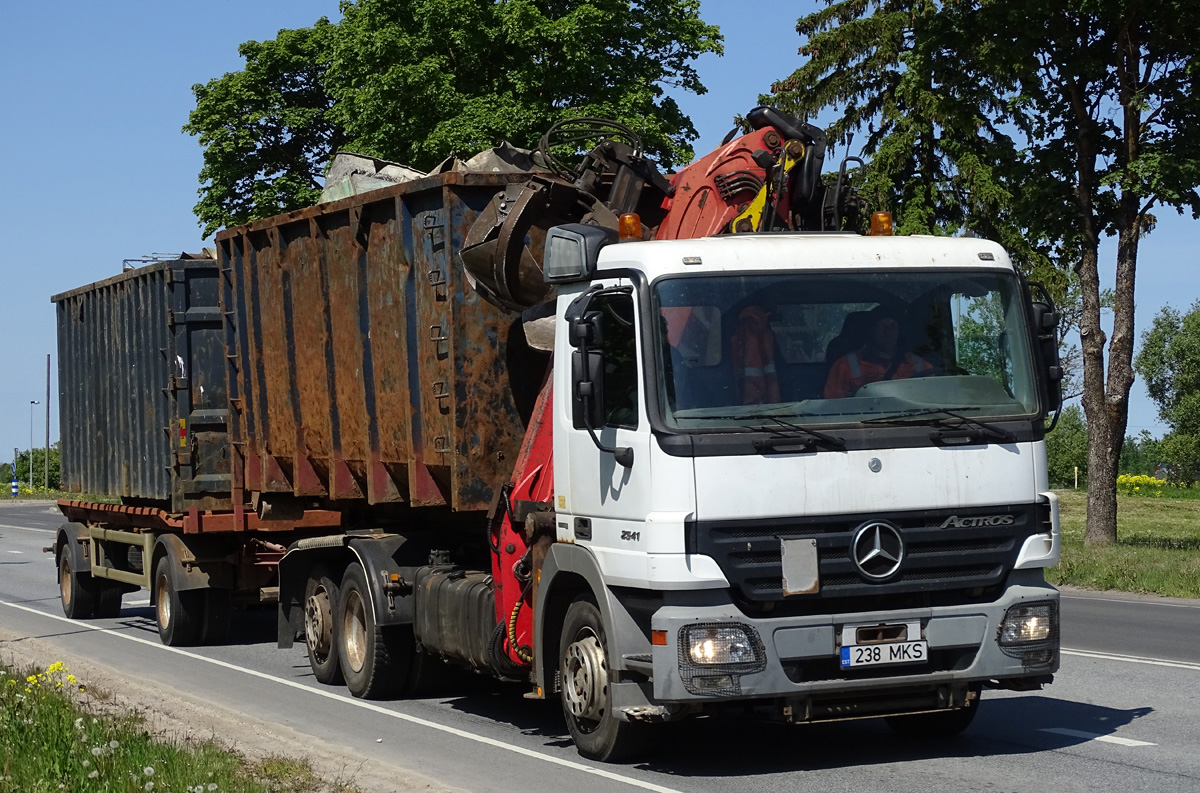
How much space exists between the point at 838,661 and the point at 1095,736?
2.14 metres

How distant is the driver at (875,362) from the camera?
784 cm

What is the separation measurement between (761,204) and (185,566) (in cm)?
808

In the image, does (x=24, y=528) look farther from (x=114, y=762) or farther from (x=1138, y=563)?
(x=114, y=762)

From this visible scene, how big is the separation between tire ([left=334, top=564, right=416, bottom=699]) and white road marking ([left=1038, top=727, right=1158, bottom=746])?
4.40m

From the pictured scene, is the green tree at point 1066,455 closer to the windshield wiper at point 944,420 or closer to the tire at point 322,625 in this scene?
the tire at point 322,625

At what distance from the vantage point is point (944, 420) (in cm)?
786

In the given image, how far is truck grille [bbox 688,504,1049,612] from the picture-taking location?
295 inches

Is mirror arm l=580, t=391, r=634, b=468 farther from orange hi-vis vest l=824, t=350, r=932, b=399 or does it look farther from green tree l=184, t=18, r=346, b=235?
green tree l=184, t=18, r=346, b=235

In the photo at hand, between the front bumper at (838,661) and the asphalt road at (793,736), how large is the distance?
1.54 feet

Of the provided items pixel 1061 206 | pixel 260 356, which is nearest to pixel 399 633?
pixel 260 356

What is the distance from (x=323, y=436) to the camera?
12117mm

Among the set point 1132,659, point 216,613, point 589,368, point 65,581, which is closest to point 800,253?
point 589,368

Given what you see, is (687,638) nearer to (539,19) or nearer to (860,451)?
(860,451)

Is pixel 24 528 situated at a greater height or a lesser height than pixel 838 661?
lesser
